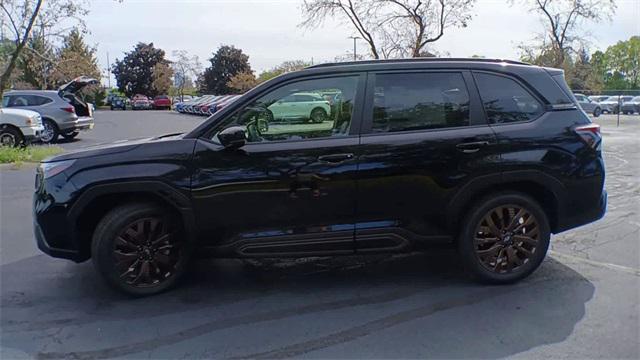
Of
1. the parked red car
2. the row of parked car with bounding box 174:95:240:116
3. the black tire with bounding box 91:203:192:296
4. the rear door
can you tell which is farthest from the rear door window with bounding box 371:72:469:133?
the parked red car

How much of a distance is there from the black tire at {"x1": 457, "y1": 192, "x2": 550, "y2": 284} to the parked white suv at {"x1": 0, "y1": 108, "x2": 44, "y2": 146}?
560 inches

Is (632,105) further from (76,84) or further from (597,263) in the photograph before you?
(597,263)

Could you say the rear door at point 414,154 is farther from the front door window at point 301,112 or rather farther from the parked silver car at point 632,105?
the parked silver car at point 632,105

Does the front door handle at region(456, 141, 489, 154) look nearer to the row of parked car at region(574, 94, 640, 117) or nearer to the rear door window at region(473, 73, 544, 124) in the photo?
the rear door window at region(473, 73, 544, 124)

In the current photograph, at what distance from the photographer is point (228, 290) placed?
4465 mm

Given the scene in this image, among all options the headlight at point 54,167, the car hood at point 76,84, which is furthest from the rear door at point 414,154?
the car hood at point 76,84

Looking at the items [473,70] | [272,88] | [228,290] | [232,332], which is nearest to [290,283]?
[228,290]

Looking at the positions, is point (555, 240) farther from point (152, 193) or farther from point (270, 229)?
point (152, 193)

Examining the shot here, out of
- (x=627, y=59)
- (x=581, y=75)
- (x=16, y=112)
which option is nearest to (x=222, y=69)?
(x=581, y=75)

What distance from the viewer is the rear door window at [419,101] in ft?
14.1

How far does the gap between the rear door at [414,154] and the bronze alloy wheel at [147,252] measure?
5.17 ft

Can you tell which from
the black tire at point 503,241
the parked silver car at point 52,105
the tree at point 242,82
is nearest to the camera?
the black tire at point 503,241

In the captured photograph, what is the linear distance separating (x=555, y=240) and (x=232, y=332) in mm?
3870

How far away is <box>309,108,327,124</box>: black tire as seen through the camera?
4256 mm
